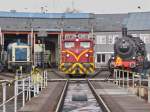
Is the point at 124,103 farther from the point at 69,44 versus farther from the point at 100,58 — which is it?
the point at 100,58

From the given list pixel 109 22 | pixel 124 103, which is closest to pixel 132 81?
pixel 124 103

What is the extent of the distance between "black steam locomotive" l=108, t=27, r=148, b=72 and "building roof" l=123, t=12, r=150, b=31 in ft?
143

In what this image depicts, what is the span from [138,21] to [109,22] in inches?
213

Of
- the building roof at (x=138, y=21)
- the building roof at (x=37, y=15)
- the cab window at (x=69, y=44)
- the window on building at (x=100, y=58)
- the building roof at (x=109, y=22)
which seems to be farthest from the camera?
the building roof at (x=37, y=15)

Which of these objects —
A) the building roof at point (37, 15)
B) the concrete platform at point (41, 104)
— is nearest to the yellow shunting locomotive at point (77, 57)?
the concrete platform at point (41, 104)

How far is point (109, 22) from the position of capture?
95.0 m

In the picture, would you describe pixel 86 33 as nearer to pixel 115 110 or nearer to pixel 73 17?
pixel 73 17

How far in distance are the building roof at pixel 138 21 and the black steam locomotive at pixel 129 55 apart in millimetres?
43722

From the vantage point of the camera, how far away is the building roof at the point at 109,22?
91.8 metres

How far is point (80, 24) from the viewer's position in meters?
91.7

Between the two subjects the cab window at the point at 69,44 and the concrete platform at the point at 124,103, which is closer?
the concrete platform at the point at 124,103

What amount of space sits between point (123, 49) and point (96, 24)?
155 ft

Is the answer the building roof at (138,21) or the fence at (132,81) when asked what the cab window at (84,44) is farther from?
the building roof at (138,21)

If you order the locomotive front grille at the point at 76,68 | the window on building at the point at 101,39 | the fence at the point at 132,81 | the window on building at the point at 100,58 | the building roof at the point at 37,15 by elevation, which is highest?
the building roof at the point at 37,15
